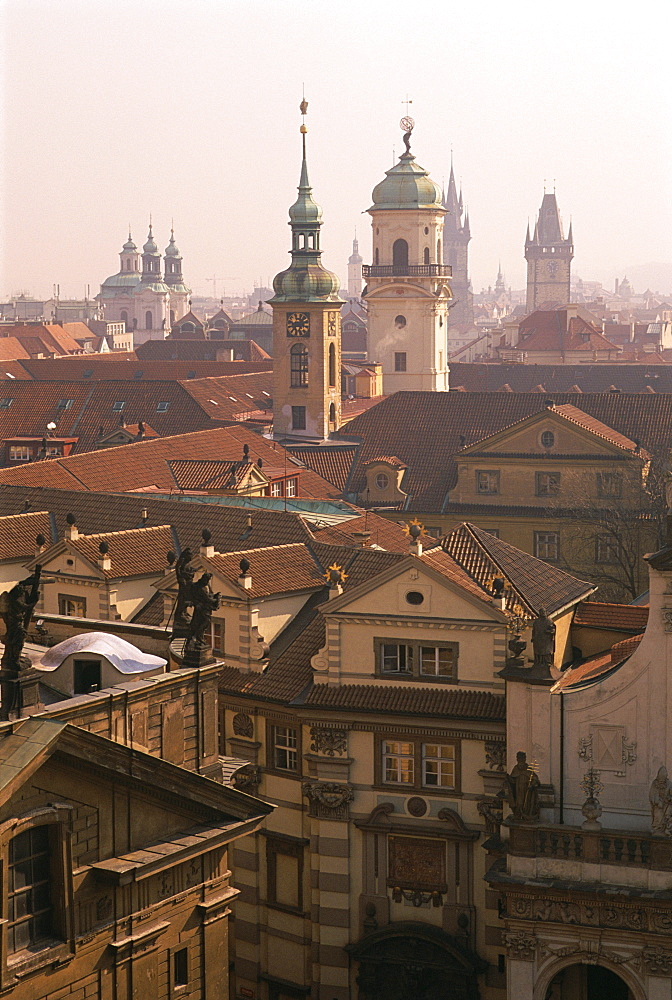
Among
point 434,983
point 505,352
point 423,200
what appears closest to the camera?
point 434,983

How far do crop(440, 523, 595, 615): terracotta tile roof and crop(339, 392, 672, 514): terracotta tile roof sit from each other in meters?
34.2

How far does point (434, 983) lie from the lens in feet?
131

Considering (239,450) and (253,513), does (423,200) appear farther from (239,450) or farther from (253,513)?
(253,513)

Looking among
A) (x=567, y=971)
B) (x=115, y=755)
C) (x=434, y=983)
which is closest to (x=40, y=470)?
(x=434, y=983)

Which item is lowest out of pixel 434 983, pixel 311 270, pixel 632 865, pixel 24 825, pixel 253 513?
pixel 434 983

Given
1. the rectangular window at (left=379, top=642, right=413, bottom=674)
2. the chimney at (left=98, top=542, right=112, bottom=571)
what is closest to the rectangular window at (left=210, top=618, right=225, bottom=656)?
the chimney at (left=98, top=542, right=112, bottom=571)

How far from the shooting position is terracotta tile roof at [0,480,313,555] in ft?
167

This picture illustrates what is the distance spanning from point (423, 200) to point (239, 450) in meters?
45.9

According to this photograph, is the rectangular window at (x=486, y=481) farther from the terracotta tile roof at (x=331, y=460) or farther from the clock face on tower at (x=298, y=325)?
the clock face on tower at (x=298, y=325)

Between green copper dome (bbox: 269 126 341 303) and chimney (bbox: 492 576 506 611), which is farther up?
green copper dome (bbox: 269 126 341 303)

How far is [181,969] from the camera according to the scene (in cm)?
2877

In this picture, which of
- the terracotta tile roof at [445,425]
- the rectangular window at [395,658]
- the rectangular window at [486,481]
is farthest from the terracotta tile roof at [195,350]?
the rectangular window at [395,658]

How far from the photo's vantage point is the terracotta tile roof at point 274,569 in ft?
144

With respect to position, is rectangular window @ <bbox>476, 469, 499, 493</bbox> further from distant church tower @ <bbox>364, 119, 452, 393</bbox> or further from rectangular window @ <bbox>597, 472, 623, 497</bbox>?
distant church tower @ <bbox>364, 119, 452, 393</bbox>
